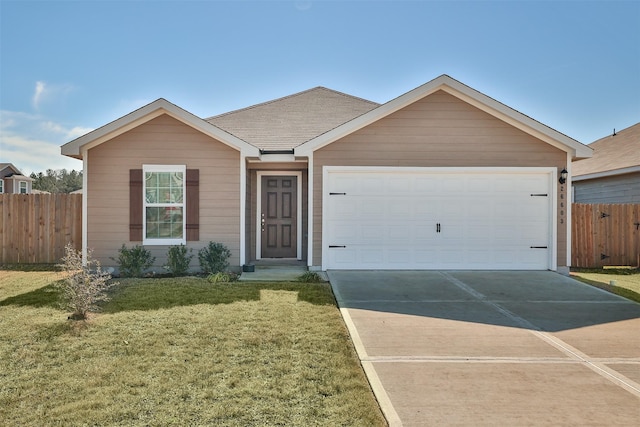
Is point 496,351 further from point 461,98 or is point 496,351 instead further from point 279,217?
point 279,217

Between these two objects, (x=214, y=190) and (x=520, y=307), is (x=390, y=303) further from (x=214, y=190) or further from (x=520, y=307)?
(x=214, y=190)

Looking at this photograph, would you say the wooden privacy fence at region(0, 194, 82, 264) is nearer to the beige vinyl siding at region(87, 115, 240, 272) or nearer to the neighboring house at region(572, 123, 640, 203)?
the beige vinyl siding at region(87, 115, 240, 272)

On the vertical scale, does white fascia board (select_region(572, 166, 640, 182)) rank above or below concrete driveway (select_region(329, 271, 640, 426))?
above

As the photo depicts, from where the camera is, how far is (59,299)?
6.58m

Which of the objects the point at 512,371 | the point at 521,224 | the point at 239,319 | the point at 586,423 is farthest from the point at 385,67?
the point at 586,423

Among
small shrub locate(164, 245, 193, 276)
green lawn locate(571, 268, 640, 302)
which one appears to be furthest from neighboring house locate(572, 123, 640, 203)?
small shrub locate(164, 245, 193, 276)

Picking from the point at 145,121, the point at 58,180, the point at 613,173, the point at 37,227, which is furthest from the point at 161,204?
the point at 58,180

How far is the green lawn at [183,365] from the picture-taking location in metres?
3.02

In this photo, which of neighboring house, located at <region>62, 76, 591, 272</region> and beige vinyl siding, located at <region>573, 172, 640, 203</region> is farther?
beige vinyl siding, located at <region>573, 172, 640, 203</region>

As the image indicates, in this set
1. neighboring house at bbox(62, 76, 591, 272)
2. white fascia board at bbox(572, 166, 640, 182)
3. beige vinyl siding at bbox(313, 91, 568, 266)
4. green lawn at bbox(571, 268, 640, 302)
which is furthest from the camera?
white fascia board at bbox(572, 166, 640, 182)

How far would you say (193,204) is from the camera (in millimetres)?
9125

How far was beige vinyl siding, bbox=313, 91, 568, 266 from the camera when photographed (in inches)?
365

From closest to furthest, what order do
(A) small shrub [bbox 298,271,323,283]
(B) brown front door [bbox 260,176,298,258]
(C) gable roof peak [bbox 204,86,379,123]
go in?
(A) small shrub [bbox 298,271,323,283], (B) brown front door [bbox 260,176,298,258], (C) gable roof peak [bbox 204,86,379,123]

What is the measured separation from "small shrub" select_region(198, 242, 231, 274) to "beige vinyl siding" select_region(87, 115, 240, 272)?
30cm
